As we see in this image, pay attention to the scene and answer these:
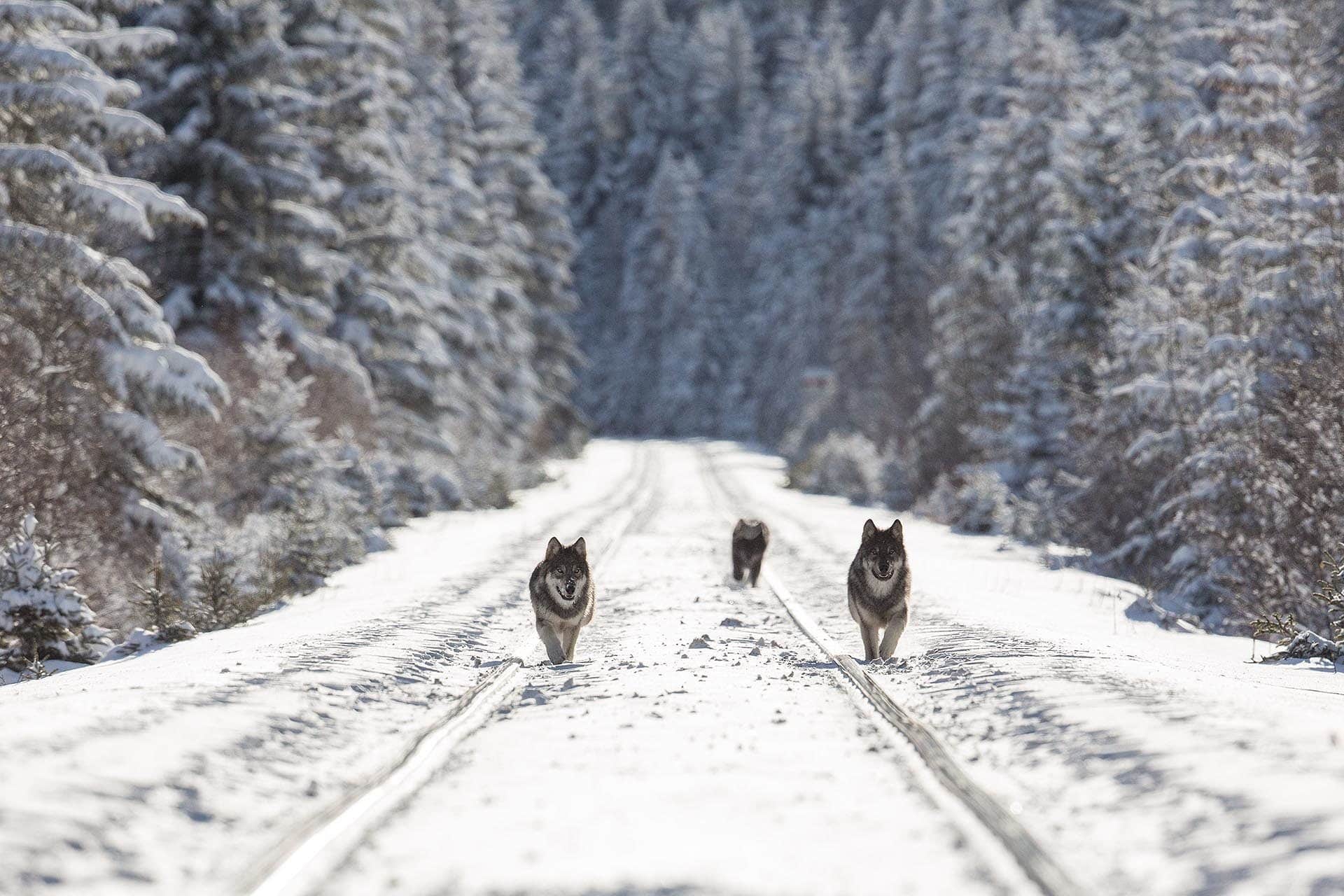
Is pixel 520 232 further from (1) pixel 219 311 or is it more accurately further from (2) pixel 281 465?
(2) pixel 281 465

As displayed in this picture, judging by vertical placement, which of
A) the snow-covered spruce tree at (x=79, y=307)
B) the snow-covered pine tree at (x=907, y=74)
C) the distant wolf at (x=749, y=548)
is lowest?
the distant wolf at (x=749, y=548)

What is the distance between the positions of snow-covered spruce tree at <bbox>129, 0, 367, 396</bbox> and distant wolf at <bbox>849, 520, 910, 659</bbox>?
1655 cm

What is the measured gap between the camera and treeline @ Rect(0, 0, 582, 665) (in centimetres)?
1483

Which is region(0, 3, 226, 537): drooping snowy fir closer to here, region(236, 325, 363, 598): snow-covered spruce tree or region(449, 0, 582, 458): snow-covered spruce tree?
region(236, 325, 363, 598): snow-covered spruce tree

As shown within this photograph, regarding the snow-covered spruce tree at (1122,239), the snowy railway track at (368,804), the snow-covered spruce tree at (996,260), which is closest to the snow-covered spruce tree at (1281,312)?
the snow-covered spruce tree at (1122,239)

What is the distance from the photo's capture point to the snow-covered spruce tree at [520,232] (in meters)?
48.2

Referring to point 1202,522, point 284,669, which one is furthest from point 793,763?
point 1202,522

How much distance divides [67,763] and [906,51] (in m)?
81.6

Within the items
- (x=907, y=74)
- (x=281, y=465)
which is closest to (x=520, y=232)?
(x=281, y=465)

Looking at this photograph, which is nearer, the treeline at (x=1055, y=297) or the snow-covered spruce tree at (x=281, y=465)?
the treeline at (x=1055, y=297)

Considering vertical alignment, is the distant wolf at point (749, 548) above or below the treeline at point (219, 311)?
below

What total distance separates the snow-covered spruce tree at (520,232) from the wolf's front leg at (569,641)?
3695 centimetres

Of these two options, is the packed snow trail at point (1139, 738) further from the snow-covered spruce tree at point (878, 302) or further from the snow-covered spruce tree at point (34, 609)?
the snow-covered spruce tree at point (878, 302)

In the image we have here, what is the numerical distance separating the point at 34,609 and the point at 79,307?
258 inches
